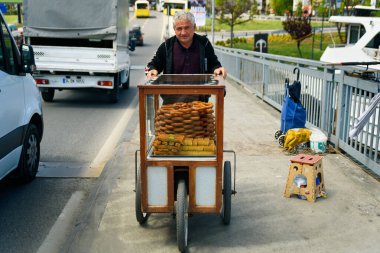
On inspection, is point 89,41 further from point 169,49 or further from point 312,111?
point 169,49

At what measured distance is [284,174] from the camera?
6.86 meters

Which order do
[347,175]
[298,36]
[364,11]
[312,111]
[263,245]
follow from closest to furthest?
[263,245]
[347,175]
[312,111]
[364,11]
[298,36]

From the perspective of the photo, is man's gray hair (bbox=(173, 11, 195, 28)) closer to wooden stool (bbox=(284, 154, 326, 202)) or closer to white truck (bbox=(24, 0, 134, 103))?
wooden stool (bbox=(284, 154, 326, 202))

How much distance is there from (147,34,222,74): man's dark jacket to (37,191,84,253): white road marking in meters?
1.77

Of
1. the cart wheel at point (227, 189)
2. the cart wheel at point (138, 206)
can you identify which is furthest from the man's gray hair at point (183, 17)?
the cart wheel at point (138, 206)

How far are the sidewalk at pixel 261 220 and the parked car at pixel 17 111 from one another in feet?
3.35

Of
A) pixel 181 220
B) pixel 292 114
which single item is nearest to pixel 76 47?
pixel 292 114

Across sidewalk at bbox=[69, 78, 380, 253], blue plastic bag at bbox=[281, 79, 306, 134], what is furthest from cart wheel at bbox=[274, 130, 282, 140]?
sidewalk at bbox=[69, 78, 380, 253]

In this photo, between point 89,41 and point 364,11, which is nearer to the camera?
point 89,41

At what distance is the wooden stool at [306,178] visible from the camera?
573 cm

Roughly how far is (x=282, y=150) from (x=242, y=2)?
146ft

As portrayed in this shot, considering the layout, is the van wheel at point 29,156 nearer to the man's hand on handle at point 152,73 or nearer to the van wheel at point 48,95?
the man's hand on handle at point 152,73

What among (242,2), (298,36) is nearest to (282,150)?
(298,36)

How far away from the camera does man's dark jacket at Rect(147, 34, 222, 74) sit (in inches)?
216
